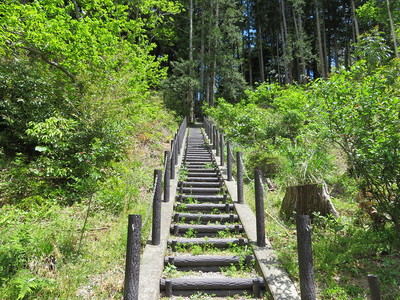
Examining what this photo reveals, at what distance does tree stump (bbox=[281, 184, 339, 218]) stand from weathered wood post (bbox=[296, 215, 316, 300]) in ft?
6.63

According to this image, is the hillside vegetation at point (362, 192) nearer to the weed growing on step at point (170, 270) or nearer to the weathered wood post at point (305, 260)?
the weathered wood post at point (305, 260)

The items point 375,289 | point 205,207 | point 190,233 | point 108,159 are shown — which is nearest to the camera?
point 375,289

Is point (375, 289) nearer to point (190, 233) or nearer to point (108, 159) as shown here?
point (190, 233)

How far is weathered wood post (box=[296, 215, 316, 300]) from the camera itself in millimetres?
2388

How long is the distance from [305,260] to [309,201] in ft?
7.86

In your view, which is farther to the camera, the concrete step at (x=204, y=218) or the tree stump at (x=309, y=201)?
the concrete step at (x=204, y=218)

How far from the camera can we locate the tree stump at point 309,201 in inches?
175

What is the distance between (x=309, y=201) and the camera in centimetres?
457

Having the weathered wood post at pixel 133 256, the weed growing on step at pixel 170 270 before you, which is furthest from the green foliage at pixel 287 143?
the weathered wood post at pixel 133 256

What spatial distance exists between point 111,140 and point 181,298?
13.6ft

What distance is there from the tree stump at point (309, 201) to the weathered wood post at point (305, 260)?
2020mm

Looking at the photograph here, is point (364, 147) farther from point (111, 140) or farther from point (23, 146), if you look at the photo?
point (23, 146)

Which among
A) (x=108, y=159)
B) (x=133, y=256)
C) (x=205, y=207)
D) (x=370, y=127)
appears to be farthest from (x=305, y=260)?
(x=108, y=159)

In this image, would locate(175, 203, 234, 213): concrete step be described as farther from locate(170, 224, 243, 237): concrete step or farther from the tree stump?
the tree stump
